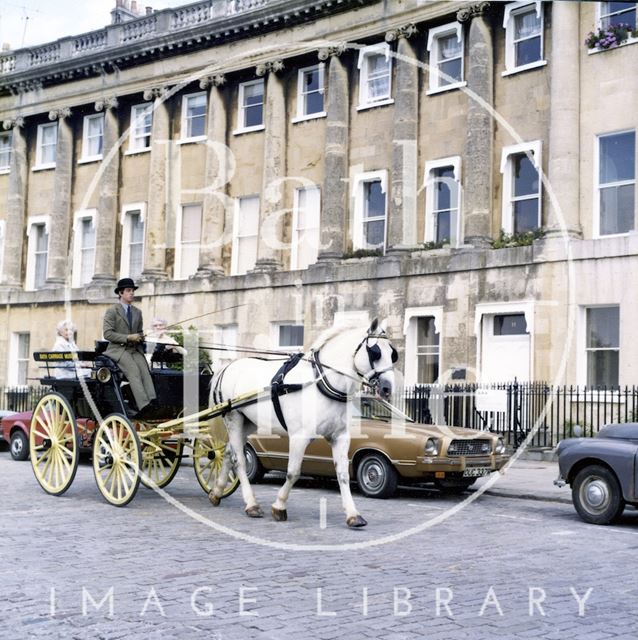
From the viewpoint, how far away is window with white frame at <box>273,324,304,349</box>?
2992 centimetres

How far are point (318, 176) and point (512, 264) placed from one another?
8550mm

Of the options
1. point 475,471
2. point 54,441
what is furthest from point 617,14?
point 54,441

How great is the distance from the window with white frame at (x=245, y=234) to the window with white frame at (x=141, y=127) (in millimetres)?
5571

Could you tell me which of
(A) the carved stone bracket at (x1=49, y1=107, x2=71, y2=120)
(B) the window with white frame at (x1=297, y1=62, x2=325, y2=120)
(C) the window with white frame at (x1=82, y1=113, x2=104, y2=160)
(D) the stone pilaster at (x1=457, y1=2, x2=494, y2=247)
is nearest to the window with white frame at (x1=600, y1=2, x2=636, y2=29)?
(D) the stone pilaster at (x1=457, y1=2, x2=494, y2=247)

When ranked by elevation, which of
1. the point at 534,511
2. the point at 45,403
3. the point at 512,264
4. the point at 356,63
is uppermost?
the point at 356,63

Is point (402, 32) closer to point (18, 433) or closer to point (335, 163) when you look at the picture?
point (335, 163)

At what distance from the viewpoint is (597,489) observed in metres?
12.2

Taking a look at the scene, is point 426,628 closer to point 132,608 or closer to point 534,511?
point 132,608

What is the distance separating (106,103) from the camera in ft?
120

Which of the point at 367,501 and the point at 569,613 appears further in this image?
the point at 367,501

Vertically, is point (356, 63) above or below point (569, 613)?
above

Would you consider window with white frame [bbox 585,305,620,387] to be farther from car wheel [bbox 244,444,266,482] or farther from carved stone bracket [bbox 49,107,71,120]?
carved stone bracket [bbox 49,107,71,120]

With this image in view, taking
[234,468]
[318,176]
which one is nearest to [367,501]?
[234,468]

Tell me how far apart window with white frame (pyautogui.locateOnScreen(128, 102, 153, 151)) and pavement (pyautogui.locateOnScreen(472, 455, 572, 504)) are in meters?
21.1
